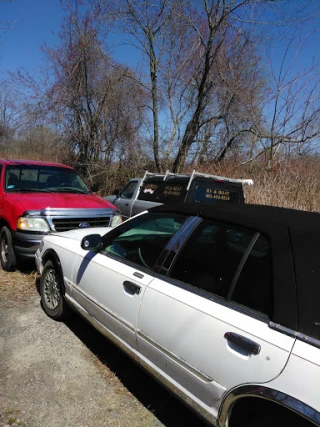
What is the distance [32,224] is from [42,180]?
1.47 meters

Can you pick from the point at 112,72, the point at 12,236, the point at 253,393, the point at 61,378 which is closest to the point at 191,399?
the point at 253,393

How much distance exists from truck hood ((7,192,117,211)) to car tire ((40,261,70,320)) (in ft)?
4.27

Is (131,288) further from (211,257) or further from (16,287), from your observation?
(16,287)

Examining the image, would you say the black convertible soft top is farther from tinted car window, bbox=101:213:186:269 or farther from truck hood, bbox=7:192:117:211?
truck hood, bbox=7:192:117:211

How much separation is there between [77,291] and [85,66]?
1428 centimetres

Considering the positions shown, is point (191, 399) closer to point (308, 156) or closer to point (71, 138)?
point (308, 156)

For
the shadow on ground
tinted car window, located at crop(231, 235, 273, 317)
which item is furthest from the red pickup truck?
tinted car window, located at crop(231, 235, 273, 317)

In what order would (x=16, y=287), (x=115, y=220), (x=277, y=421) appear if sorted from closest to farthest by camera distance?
(x=277, y=421) → (x=16, y=287) → (x=115, y=220)

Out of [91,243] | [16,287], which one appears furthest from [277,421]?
[16,287]

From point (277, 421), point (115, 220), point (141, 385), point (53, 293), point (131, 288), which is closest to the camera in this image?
point (277, 421)

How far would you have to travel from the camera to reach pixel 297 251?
186 centimetres

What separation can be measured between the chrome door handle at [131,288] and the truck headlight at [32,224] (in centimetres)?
274

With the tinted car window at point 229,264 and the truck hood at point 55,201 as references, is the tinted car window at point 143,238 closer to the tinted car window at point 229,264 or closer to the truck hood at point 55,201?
the tinted car window at point 229,264

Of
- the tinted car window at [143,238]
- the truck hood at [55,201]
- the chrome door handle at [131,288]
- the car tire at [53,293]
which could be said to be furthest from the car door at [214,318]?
the truck hood at [55,201]
